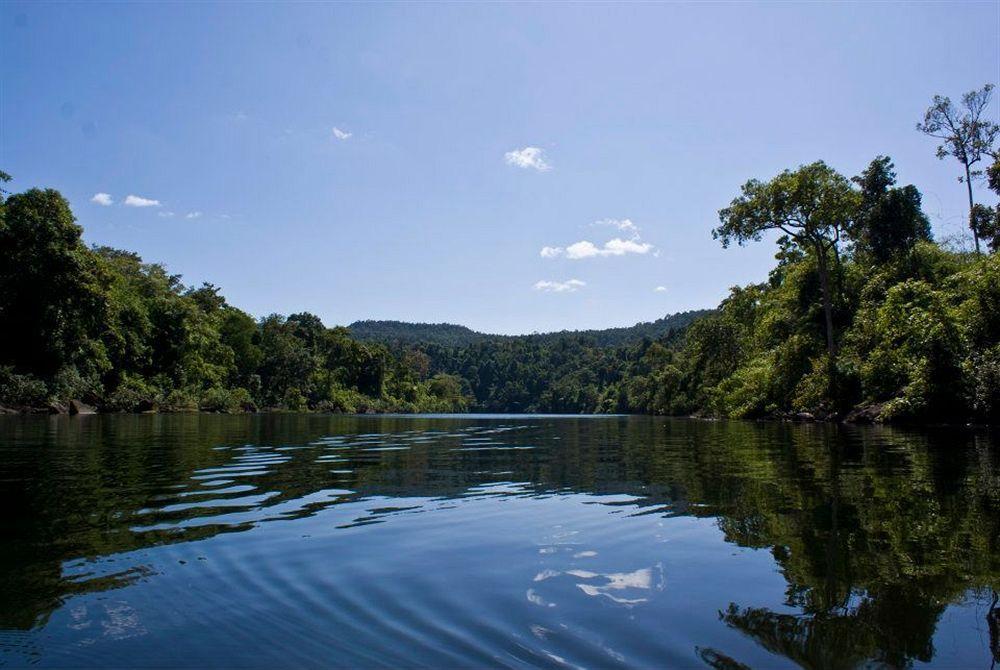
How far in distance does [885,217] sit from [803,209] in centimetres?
1069

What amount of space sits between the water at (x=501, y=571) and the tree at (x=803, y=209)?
3384cm

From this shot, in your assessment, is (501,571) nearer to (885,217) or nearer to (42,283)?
(885,217)

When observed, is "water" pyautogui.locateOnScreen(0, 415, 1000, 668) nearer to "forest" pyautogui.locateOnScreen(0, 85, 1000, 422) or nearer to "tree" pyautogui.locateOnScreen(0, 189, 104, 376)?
"forest" pyautogui.locateOnScreen(0, 85, 1000, 422)

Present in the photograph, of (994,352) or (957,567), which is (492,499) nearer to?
(957,567)

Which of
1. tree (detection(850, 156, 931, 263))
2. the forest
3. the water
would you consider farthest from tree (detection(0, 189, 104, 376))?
tree (detection(850, 156, 931, 263))

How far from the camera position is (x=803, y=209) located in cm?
4225

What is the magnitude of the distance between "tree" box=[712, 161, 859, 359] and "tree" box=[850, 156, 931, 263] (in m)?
6.16

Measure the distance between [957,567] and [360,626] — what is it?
5.07 meters

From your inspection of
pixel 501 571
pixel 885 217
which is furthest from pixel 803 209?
pixel 501 571

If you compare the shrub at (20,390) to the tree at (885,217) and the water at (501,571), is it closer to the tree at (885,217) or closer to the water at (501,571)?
the water at (501,571)

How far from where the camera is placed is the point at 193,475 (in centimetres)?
1254

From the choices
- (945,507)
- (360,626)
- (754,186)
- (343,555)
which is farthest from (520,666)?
(754,186)

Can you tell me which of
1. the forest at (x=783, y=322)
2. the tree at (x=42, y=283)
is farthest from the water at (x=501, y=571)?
the tree at (x=42, y=283)

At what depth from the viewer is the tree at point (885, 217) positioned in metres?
47.3
